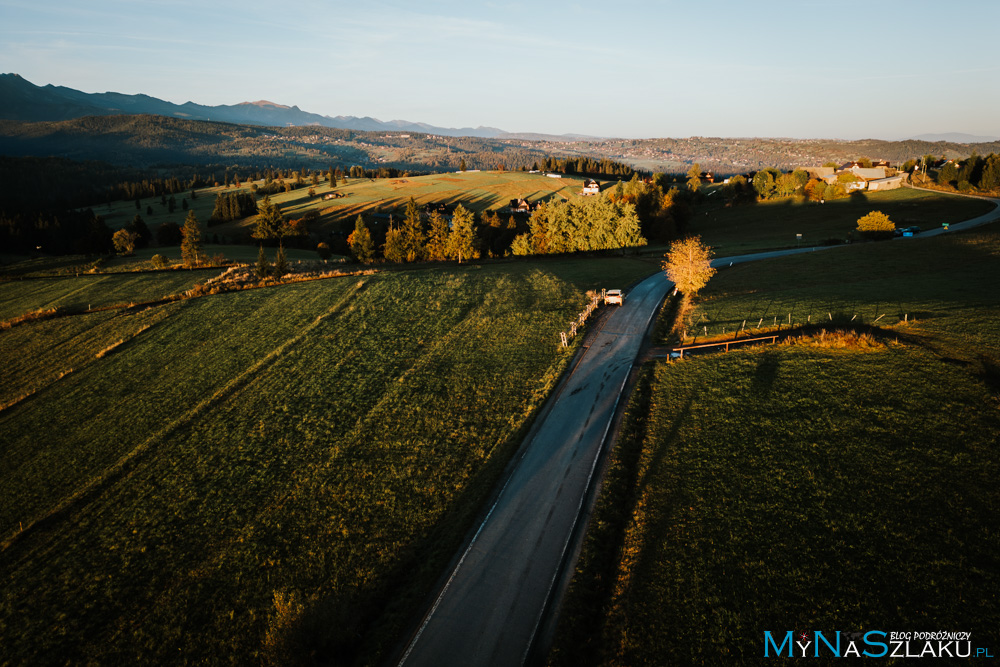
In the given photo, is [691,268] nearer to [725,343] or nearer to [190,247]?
[725,343]

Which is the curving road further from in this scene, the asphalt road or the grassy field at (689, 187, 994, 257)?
the grassy field at (689, 187, 994, 257)

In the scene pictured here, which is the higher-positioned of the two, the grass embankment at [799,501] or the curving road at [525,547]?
the grass embankment at [799,501]

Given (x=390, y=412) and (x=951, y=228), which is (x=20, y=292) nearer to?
(x=390, y=412)

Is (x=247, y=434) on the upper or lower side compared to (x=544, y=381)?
lower

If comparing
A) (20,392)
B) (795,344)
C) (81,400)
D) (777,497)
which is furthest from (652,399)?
(20,392)

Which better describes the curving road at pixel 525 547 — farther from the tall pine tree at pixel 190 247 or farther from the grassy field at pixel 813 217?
the tall pine tree at pixel 190 247

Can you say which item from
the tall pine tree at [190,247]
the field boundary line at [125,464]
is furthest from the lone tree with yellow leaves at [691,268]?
the tall pine tree at [190,247]
